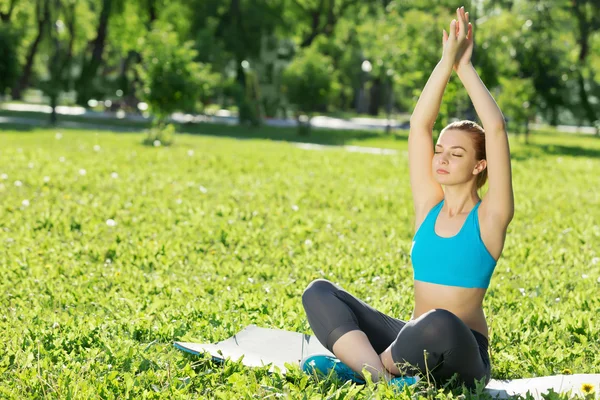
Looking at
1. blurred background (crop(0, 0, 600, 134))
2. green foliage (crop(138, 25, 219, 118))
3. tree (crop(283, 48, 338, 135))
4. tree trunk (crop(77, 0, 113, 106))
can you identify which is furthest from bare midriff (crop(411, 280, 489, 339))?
tree trunk (crop(77, 0, 113, 106))

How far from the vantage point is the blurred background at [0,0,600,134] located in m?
18.5

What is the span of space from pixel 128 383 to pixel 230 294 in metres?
1.83

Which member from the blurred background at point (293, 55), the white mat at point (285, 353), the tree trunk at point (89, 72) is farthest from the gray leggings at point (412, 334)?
the tree trunk at point (89, 72)

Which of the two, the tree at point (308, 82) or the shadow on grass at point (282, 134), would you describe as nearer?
the shadow on grass at point (282, 134)

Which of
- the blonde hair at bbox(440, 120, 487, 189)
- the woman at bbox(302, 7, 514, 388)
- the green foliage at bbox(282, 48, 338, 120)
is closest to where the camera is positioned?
the woman at bbox(302, 7, 514, 388)

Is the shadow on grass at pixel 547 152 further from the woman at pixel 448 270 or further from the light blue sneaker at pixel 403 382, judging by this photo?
the light blue sneaker at pixel 403 382

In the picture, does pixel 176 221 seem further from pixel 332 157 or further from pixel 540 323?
pixel 332 157

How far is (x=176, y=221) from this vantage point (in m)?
7.64

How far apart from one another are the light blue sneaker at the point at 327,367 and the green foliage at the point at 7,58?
2598 centimetres

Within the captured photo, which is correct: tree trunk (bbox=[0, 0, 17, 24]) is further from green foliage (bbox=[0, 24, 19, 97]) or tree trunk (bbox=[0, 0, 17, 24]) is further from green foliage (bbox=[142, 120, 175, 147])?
green foliage (bbox=[142, 120, 175, 147])

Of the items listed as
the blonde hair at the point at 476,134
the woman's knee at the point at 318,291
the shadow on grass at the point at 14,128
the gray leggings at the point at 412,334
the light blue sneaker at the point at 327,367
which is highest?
the blonde hair at the point at 476,134

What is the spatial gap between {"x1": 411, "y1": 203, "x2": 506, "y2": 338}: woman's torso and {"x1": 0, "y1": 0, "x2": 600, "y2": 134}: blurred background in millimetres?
9502

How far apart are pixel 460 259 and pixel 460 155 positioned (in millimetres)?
466

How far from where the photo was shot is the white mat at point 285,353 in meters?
3.46
